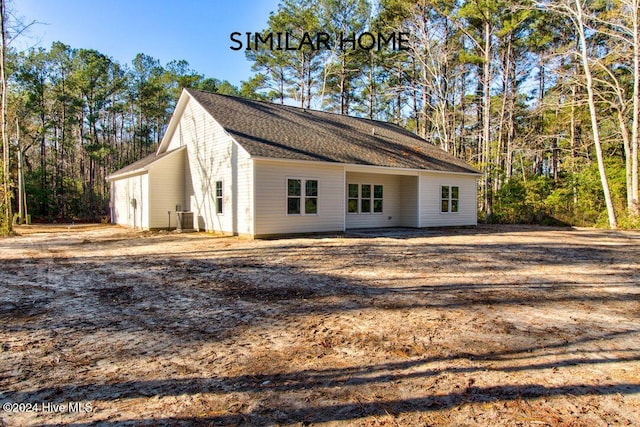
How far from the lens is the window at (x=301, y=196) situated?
13.0 metres

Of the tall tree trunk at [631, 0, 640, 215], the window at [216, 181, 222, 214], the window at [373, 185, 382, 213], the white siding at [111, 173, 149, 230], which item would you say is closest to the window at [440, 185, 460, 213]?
the window at [373, 185, 382, 213]

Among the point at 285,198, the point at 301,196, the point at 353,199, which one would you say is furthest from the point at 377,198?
the point at 285,198

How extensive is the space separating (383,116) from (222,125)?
78.9 ft

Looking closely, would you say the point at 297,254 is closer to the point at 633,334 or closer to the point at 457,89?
the point at 633,334

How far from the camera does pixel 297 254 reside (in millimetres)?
9109

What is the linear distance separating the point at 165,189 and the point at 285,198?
6.29m

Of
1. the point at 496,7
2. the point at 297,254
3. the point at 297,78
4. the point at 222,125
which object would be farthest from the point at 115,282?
the point at 297,78

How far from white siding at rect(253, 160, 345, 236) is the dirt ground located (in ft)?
17.1

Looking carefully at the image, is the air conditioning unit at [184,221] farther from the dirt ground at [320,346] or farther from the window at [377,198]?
the window at [377,198]

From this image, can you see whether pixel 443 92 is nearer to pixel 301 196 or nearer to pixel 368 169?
pixel 368 169

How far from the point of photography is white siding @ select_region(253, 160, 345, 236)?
12297mm

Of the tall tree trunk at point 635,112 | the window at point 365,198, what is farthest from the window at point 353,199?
the tall tree trunk at point 635,112

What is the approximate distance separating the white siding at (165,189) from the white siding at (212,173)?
0.32 metres

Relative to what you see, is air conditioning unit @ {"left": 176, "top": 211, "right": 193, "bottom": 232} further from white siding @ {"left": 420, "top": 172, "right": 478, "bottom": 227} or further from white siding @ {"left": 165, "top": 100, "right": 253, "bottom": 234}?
white siding @ {"left": 420, "top": 172, "right": 478, "bottom": 227}
